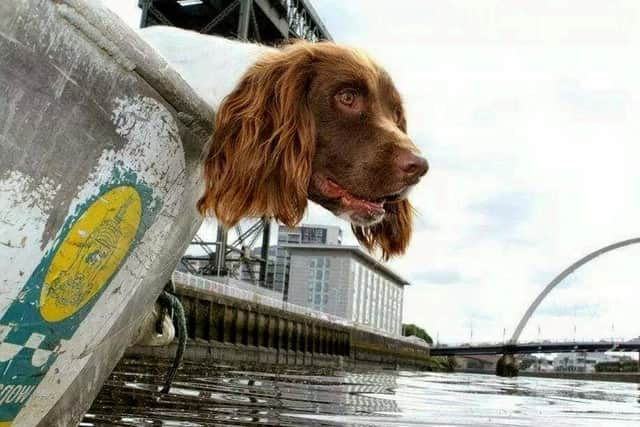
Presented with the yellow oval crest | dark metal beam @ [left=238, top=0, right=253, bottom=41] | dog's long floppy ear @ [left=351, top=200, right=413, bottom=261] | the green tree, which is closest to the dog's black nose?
dog's long floppy ear @ [left=351, top=200, right=413, bottom=261]

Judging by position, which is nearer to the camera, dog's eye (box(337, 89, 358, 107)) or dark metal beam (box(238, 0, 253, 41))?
dog's eye (box(337, 89, 358, 107))

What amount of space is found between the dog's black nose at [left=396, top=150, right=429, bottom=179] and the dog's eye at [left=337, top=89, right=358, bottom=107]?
0.79 feet

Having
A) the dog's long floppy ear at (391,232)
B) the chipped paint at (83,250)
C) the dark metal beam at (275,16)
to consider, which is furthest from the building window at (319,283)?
the chipped paint at (83,250)

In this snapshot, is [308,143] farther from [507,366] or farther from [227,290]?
[507,366]

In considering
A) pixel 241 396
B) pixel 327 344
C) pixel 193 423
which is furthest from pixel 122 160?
pixel 327 344

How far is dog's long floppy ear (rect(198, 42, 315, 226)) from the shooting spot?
1725 mm

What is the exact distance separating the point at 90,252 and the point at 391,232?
115 cm

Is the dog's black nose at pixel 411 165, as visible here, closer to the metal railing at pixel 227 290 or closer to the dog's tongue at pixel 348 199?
the dog's tongue at pixel 348 199

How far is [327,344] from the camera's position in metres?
29.1

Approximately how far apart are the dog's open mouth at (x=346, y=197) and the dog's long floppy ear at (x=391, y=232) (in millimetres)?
342

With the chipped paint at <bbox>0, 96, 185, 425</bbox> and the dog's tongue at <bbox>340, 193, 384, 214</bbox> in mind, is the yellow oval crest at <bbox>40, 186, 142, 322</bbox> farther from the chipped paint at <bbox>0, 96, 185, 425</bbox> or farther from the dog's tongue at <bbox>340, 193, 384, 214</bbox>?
Answer: the dog's tongue at <bbox>340, 193, 384, 214</bbox>

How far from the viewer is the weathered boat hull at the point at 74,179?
4.22ft

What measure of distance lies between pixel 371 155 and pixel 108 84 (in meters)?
0.78

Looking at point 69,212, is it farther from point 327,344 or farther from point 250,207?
point 327,344
